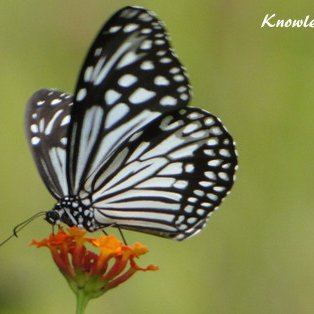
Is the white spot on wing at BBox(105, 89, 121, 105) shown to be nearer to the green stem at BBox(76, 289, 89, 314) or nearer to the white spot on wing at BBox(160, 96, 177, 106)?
the white spot on wing at BBox(160, 96, 177, 106)

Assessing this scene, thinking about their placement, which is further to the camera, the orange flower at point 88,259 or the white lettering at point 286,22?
the white lettering at point 286,22

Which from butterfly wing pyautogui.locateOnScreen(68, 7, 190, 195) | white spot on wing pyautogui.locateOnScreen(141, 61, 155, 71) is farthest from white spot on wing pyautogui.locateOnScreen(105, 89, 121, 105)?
white spot on wing pyautogui.locateOnScreen(141, 61, 155, 71)

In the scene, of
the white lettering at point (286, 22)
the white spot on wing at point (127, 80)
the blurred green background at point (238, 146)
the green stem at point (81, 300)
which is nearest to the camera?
the green stem at point (81, 300)

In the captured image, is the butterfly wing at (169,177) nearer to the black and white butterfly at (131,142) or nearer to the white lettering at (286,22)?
the black and white butterfly at (131,142)

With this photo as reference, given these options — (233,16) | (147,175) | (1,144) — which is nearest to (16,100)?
(1,144)

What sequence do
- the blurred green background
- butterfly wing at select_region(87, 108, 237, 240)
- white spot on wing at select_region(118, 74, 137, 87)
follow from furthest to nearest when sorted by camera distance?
the blurred green background, butterfly wing at select_region(87, 108, 237, 240), white spot on wing at select_region(118, 74, 137, 87)

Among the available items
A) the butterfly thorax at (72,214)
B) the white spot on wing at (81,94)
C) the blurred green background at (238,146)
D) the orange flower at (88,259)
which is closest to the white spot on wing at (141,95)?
the white spot on wing at (81,94)

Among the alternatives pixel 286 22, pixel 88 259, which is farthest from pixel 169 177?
pixel 286 22
